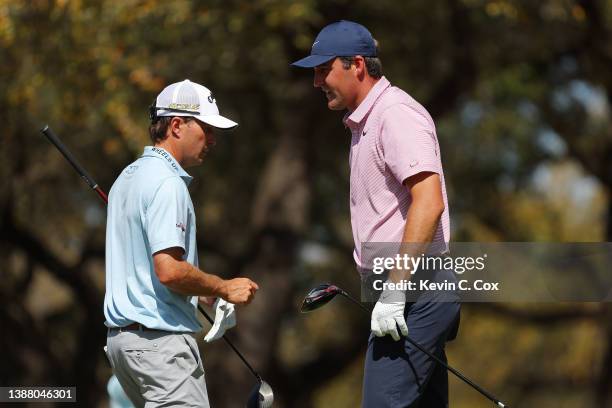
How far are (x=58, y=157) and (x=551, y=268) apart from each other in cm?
834

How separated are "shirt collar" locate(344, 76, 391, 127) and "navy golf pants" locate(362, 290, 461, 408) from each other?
82 cm

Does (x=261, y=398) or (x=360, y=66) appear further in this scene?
(x=261, y=398)

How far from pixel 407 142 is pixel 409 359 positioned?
0.89 metres

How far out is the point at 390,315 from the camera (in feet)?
16.2

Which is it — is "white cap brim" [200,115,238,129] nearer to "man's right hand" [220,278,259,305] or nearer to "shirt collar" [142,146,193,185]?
"shirt collar" [142,146,193,185]

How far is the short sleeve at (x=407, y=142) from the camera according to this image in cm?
499

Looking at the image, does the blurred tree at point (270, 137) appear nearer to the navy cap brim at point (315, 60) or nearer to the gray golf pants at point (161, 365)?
the navy cap brim at point (315, 60)

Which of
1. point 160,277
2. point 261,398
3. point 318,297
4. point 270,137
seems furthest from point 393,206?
point 270,137

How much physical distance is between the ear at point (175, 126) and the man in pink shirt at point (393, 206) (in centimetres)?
65

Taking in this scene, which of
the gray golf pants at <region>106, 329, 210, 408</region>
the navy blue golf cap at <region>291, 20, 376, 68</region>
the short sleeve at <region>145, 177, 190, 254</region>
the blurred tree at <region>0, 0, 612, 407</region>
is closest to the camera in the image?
the short sleeve at <region>145, 177, 190, 254</region>

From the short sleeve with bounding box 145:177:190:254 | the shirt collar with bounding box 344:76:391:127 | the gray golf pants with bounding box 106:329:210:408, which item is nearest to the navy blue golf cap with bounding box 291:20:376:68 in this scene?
the shirt collar with bounding box 344:76:391:127

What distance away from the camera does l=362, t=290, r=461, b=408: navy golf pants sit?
16.5 ft

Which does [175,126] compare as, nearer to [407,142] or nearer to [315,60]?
[315,60]

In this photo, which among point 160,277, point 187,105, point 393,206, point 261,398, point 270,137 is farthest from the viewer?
point 270,137
